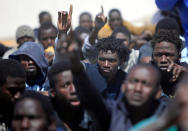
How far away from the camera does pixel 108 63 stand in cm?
502

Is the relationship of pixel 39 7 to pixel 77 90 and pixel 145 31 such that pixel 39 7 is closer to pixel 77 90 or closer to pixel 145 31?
pixel 145 31

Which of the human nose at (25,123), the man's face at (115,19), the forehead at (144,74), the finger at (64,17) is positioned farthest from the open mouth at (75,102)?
the man's face at (115,19)

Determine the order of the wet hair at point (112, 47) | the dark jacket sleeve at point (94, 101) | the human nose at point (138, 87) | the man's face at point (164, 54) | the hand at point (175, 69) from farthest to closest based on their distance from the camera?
the wet hair at point (112, 47) < the man's face at point (164, 54) < the hand at point (175, 69) < the dark jacket sleeve at point (94, 101) < the human nose at point (138, 87)

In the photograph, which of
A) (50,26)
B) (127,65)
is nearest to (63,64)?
(127,65)

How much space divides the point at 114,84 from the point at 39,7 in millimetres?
7469

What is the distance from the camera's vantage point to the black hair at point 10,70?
4.22 metres

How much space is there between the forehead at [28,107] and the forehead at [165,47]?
6.34ft

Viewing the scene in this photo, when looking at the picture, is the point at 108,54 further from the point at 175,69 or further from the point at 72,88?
the point at 72,88

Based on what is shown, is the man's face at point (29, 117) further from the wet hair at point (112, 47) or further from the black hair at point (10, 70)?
the wet hair at point (112, 47)

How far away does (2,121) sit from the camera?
4145 mm

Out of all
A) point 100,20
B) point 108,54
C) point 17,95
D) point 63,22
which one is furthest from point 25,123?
point 100,20

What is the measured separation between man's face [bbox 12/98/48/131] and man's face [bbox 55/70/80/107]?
1.63ft

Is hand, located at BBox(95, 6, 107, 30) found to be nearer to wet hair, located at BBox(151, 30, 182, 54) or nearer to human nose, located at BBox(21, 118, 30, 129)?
wet hair, located at BBox(151, 30, 182, 54)

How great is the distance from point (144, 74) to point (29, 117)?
96 centimetres
